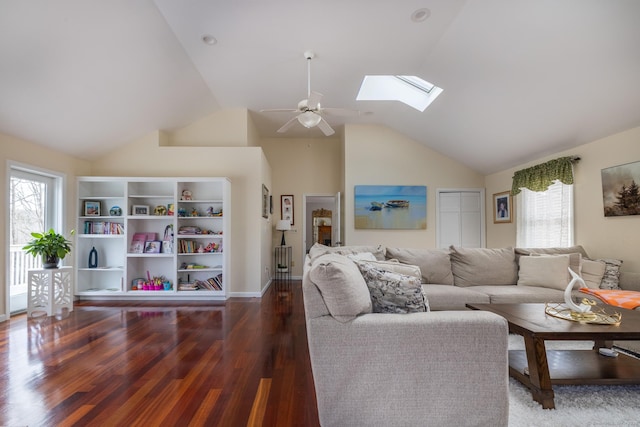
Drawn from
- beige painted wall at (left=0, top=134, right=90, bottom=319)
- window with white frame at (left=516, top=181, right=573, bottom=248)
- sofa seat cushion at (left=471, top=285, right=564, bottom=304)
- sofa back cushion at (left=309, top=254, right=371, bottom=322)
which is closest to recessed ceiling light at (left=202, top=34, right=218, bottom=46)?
beige painted wall at (left=0, top=134, right=90, bottom=319)

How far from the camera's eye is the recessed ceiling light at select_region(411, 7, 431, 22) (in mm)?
3079

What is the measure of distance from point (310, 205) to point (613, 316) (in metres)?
8.14

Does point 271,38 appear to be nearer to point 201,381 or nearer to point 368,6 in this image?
point 368,6

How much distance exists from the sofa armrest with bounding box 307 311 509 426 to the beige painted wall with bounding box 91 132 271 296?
12.8 feet

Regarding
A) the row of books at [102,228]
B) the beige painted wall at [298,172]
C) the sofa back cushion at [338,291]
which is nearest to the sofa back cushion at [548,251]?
the sofa back cushion at [338,291]

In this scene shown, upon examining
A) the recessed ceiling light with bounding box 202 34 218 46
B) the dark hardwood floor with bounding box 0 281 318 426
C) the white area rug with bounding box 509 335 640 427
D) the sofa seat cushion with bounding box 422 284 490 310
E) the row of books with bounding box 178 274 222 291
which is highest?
the recessed ceiling light with bounding box 202 34 218 46

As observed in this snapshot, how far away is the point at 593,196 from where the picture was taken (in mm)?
3953

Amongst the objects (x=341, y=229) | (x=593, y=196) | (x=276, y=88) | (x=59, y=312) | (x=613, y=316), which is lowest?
(x=59, y=312)

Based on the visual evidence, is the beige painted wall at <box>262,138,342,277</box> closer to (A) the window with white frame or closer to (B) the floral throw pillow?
(A) the window with white frame

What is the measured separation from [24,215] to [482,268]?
5834 mm

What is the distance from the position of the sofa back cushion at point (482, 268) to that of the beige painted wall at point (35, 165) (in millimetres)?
5293

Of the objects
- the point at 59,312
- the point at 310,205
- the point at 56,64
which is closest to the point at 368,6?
the point at 56,64

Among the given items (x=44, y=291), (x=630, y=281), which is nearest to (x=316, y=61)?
(x=630, y=281)

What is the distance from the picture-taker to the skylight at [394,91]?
16.6 feet
